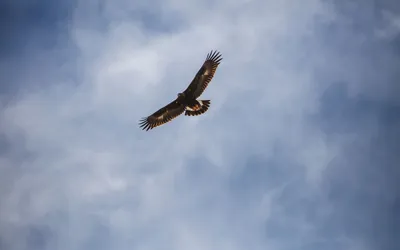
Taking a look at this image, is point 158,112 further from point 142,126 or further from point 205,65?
point 205,65

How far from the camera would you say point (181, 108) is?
1314 inches

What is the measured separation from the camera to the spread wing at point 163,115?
33375 millimetres

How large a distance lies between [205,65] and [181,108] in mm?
3314

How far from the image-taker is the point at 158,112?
33.7m

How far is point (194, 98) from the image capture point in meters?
32.9

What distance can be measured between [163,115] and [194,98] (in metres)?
2.58

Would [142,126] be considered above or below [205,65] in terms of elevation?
below

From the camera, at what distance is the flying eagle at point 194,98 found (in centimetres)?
3238

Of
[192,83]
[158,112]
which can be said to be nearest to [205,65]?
[192,83]

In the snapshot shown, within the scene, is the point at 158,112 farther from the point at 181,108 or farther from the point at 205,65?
the point at 205,65

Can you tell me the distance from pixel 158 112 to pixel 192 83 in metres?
3.27

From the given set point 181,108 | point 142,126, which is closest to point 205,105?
point 181,108

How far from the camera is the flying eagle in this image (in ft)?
106

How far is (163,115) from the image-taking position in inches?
1335
